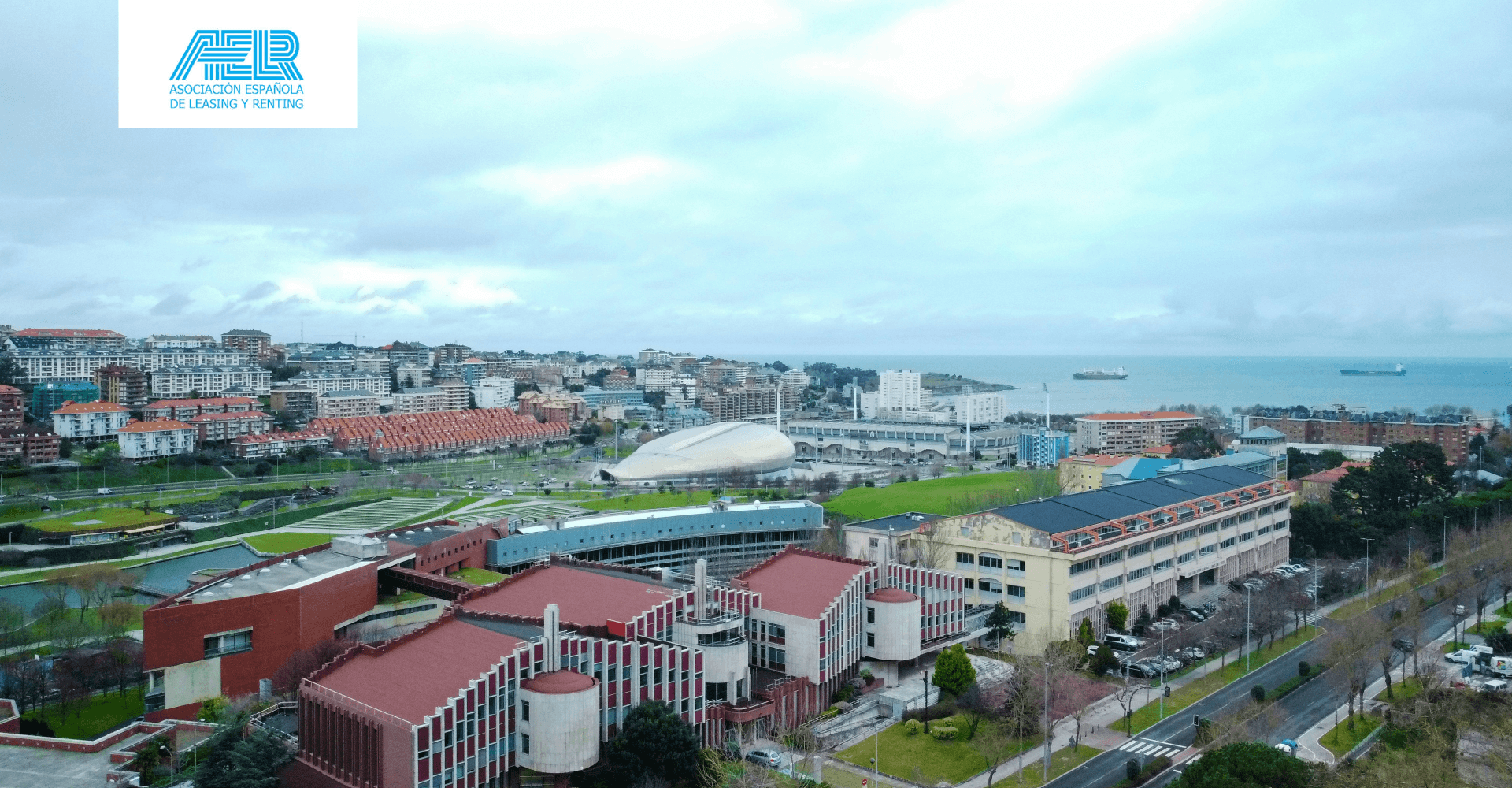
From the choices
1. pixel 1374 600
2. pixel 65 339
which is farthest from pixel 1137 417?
pixel 65 339

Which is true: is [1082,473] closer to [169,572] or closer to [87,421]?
[169,572]

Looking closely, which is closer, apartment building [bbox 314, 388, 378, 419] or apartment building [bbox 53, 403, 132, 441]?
apartment building [bbox 53, 403, 132, 441]

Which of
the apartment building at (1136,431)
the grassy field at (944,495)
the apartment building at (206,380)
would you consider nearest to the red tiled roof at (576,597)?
the grassy field at (944,495)

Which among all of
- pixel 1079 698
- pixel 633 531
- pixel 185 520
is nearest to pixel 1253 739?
pixel 1079 698

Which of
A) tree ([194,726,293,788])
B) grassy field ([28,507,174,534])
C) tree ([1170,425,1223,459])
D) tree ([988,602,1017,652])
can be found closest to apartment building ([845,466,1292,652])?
tree ([988,602,1017,652])

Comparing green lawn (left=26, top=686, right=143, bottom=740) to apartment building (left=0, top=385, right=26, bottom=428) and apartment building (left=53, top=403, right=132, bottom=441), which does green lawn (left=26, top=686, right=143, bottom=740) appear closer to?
apartment building (left=0, top=385, right=26, bottom=428)
